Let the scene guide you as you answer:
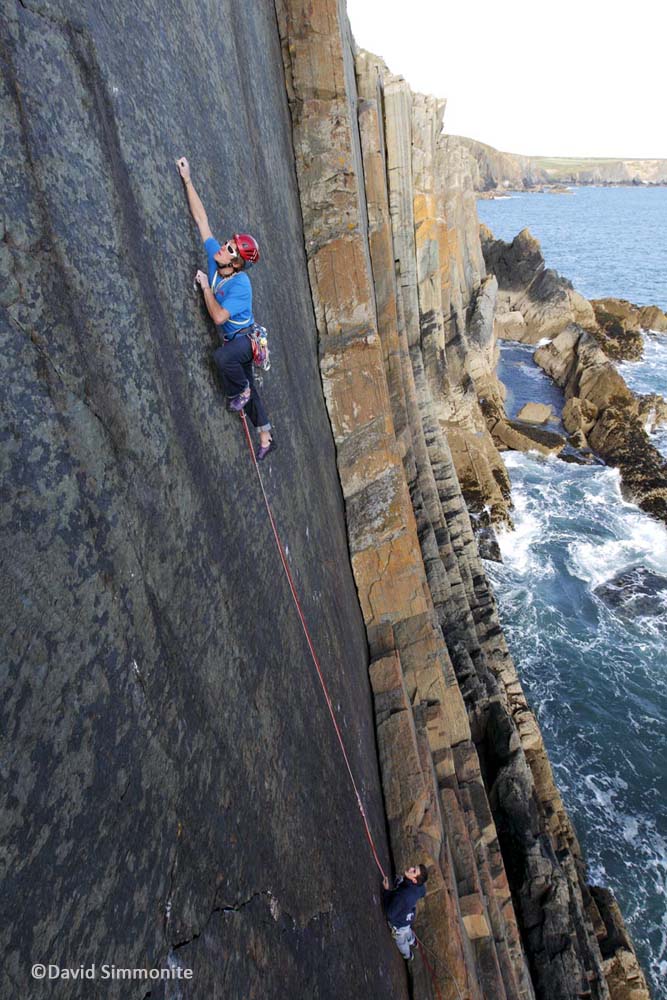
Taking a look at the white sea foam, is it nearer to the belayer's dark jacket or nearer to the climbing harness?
the climbing harness

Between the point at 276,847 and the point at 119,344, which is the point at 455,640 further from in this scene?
the point at 119,344

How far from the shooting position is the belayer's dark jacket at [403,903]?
540 cm

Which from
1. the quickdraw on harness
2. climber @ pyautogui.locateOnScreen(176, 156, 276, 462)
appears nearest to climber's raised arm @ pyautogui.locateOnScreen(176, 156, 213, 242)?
climber @ pyautogui.locateOnScreen(176, 156, 276, 462)

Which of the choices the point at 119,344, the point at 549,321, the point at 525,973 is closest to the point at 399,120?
the point at 119,344

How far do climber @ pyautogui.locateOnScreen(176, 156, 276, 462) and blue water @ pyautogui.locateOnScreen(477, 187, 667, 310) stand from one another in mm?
60500

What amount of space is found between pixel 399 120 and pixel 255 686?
46.4 feet

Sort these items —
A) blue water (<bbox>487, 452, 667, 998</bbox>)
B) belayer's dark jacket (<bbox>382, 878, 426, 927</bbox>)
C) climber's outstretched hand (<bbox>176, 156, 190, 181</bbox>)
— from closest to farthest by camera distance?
climber's outstretched hand (<bbox>176, 156, 190, 181</bbox>), belayer's dark jacket (<bbox>382, 878, 426, 927</bbox>), blue water (<bbox>487, 452, 667, 998</bbox>)

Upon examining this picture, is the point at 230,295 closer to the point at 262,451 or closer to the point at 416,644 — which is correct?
the point at 262,451

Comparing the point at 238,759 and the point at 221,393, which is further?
the point at 221,393

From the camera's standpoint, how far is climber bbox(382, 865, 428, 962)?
541 cm

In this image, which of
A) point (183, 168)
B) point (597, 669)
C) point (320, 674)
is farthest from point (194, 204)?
point (597, 669)

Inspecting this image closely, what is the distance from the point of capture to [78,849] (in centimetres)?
209

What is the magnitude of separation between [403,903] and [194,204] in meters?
6.36

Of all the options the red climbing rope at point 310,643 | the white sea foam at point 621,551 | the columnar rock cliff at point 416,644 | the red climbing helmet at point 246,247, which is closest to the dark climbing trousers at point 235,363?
the red climbing rope at point 310,643
